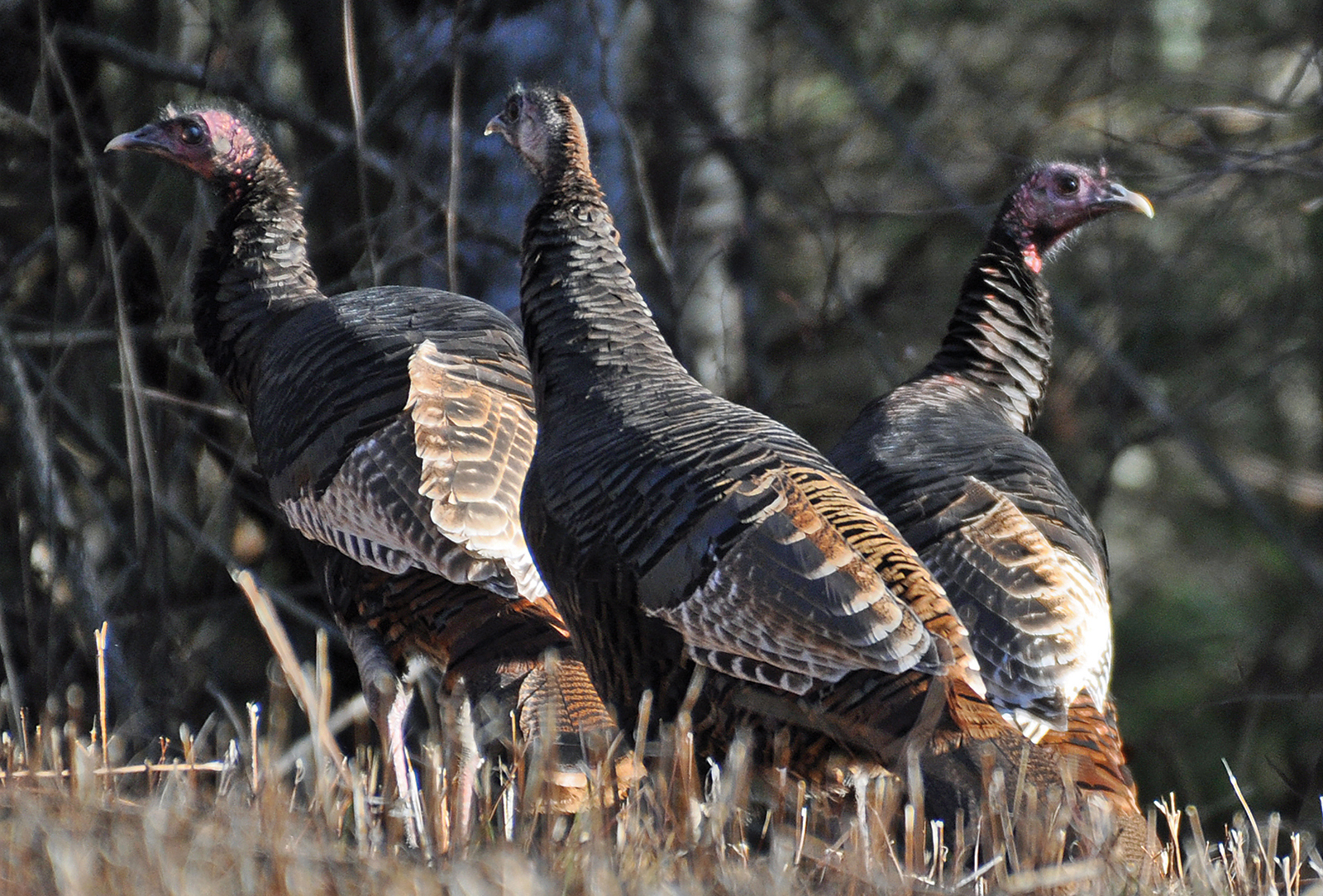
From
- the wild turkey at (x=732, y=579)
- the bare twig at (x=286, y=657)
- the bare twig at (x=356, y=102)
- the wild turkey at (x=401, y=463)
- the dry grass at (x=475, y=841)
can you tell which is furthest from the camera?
the bare twig at (x=356, y=102)

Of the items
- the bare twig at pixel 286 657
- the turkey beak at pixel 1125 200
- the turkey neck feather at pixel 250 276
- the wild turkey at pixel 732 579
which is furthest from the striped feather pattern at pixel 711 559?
the turkey beak at pixel 1125 200

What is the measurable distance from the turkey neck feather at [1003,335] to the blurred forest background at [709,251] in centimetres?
25

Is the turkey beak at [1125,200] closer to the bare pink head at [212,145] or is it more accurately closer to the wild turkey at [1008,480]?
the wild turkey at [1008,480]

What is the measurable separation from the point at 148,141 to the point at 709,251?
245 centimetres

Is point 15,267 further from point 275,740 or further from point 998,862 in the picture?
point 998,862

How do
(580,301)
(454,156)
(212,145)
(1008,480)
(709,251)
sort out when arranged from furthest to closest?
(709,251)
(212,145)
(454,156)
(1008,480)
(580,301)

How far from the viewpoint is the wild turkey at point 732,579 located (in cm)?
291

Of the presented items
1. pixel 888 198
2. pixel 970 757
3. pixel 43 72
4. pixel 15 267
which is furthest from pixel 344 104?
pixel 970 757

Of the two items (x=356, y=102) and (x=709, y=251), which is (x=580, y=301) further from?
(x=709, y=251)

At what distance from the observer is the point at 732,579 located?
3.02 m

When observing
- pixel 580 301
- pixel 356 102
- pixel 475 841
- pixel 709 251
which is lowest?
pixel 475 841

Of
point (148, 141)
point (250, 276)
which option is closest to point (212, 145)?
point (148, 141)

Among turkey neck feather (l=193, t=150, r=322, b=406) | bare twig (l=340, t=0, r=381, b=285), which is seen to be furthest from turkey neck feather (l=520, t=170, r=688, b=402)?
turkey neck feather (l=193, t=150, r=322, b=406)

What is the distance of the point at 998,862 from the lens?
2.30 metres
